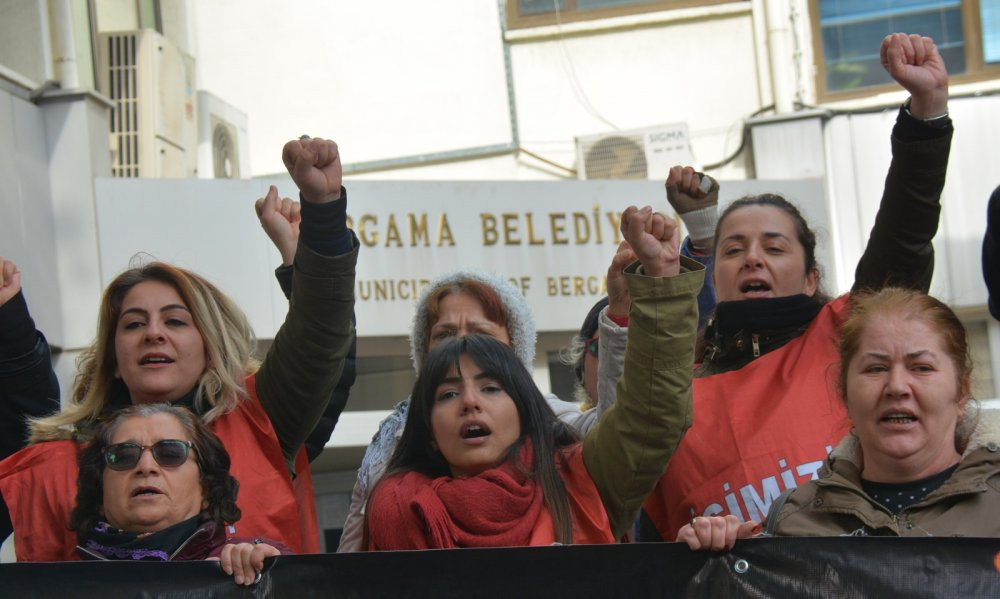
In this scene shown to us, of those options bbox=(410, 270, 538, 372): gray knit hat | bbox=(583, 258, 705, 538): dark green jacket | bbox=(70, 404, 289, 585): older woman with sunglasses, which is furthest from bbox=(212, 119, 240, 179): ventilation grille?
bbox=(583, 258, 705, 538): dark green jacket

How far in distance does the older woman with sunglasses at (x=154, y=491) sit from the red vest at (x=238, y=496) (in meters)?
0.10

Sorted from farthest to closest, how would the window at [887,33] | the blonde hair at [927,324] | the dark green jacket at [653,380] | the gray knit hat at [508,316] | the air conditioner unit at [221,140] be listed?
the window at [887,33], the air conditioner unit at [221,140], the gray knit hat at [508,316], the dark green jacket at [653,380], the blonde hair at [927,324]

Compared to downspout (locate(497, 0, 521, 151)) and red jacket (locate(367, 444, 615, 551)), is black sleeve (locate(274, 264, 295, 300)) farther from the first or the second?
downspout (locate(497, 0, 521, 151))

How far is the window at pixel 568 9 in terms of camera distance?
30.4 ft

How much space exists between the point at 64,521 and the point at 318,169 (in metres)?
0.88

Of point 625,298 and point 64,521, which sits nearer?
point 64,521

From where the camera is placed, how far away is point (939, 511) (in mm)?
2523

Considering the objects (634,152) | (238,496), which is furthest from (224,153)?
(238,496)

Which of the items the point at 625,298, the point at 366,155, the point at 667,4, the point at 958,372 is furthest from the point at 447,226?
the point at 958,372

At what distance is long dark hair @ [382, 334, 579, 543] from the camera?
9.83 ft

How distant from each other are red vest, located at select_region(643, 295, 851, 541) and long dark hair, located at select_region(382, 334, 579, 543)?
10.2 inches

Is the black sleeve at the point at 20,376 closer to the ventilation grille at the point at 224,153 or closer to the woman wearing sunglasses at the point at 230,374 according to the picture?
the woman wearing sunglasses at the point at 230,374

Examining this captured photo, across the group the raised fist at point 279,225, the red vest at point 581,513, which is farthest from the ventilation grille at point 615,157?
the red vest at point 581,513

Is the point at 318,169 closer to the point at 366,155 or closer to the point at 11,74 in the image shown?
the point at 11,74
